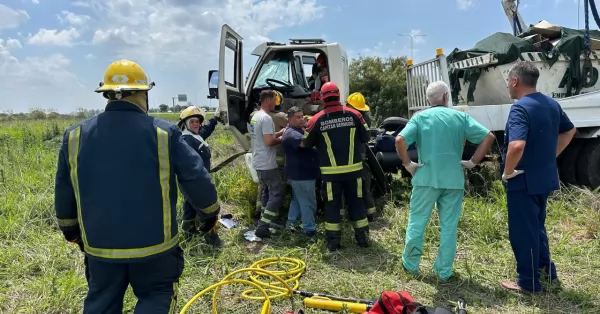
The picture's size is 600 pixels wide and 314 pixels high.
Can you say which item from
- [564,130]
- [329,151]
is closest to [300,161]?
[329,151]

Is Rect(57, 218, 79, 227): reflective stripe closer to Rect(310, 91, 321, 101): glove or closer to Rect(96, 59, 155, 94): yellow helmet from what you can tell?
Rect(96, 59, 155, 94): yellow helmet

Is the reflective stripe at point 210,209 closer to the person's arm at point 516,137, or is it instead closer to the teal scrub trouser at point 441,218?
the teal scrub trouser at point 441,218

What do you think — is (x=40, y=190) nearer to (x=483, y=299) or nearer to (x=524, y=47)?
(x=483, y=299)

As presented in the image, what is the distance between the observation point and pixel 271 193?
4.89 m

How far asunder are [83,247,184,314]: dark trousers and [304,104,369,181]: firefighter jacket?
2244 millimetres

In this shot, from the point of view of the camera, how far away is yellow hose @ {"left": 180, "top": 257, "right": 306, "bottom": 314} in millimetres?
2914

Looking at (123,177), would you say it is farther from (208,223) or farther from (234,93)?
(234,93)

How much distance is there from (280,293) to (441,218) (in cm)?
146

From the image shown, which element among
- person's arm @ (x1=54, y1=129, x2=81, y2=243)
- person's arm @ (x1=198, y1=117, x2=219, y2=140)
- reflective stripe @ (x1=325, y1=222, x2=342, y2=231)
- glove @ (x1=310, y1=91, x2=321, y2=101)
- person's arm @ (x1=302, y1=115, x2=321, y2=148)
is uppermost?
glove @ (x1=310, y1=91, x2=321, y2=101)

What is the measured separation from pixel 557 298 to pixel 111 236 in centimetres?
311

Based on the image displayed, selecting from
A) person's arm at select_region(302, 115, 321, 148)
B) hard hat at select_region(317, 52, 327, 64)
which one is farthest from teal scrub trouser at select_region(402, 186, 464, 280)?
hard hat at select_region(317, 52, 327, 64)

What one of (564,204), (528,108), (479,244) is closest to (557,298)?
(479,244)

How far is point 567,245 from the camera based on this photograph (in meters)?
4.16

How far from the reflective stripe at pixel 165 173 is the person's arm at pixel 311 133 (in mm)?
2212
